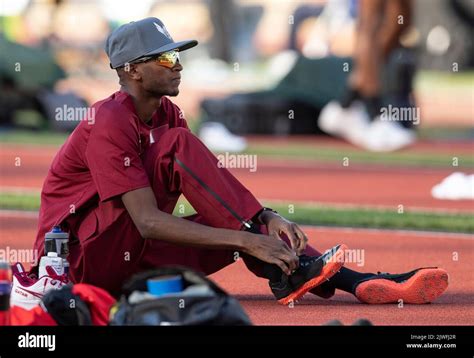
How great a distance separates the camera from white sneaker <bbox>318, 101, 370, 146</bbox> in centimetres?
1906

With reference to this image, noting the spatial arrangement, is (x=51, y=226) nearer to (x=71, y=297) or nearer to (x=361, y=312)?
(x=71, y=297)

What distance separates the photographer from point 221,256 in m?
5.73

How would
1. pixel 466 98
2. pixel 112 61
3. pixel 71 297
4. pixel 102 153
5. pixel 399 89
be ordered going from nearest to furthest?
pixel 71 297, pixel 102 153, pixel 112 61, pixel 399 89, pixel 466 98

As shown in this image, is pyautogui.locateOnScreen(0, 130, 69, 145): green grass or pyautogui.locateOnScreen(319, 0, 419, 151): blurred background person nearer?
pyautogui.locateOnScreen(0, 130, 69, 145): green grass

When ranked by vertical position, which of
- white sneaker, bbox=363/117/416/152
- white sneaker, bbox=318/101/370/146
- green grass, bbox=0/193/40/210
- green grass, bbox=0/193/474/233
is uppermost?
white sneaker, bbox=318/101/370/146

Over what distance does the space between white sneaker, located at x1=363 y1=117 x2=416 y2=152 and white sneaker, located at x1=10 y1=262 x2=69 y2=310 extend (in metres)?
12.9

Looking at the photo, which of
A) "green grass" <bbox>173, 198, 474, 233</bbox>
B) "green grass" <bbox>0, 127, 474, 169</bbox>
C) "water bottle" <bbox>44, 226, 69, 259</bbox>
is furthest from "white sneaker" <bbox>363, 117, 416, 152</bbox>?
"water bottle" <bbox>44, 226, 69, 259</bbox>

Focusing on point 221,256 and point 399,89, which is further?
point 399,89

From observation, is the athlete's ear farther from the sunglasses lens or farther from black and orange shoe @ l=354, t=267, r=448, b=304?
black and orange shoe @ l=354, t=267, r=448, b=304

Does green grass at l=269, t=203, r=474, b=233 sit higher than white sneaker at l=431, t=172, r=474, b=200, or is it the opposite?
white sneaker at l=431, t=172, r=474, b=200

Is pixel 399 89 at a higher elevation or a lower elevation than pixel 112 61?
higher

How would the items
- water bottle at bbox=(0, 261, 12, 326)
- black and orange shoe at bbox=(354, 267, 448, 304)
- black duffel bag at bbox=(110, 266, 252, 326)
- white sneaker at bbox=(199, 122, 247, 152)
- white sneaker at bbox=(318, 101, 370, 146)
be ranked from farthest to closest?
white sneaker at bbox=(318, 101, 370, 146), white sneaker at bbox=(199, 122, 247, 152), black and orange shoe at bbox=(354, 267, 448, 304), water bottle at bbox=(0, 261, 12, 326), black duffel bag at bbox=(110, 266, 252, 326)

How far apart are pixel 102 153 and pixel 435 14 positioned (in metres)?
22.8

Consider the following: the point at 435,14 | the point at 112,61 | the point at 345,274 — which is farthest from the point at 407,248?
the point at 435,14
